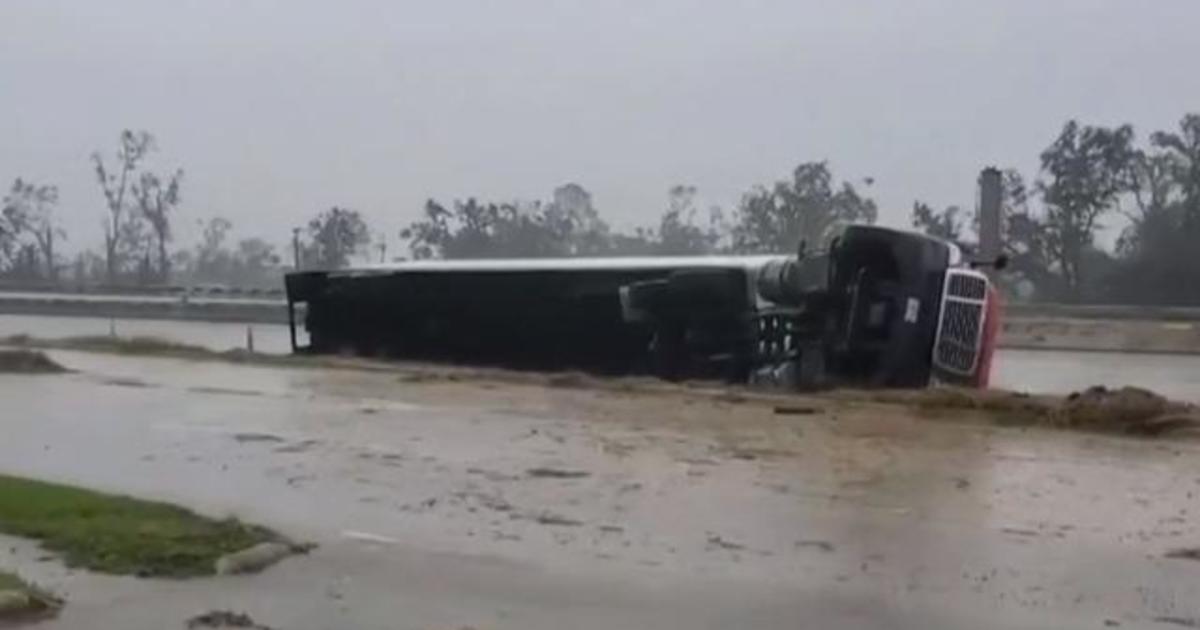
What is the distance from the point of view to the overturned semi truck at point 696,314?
19.7 meters

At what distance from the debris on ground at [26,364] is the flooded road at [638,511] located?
282 inches

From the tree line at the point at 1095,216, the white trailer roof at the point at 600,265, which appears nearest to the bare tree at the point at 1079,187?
the tree line at the point at 1095,216

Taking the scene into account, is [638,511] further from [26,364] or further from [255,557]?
[26,364]

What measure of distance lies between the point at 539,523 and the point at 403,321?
17.6 meters

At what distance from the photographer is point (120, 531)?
31.0 ft

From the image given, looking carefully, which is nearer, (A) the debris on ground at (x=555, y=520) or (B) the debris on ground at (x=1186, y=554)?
(B) the debris on ground at (x=1186, y=554)

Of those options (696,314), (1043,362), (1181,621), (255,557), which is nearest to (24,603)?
(255,557)

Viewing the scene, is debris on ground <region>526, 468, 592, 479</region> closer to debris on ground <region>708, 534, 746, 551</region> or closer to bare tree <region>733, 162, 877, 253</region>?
debris on ground <region>708, 534, 746, 551</region>

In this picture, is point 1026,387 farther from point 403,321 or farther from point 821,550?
point 821,550

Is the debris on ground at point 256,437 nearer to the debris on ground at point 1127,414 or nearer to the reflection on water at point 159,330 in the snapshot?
the debris on ground at point 1127,414

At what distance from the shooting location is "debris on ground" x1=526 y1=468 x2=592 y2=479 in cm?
1296

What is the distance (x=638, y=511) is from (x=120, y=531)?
11.4ft

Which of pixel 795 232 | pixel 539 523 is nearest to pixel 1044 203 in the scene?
pixel 795 232

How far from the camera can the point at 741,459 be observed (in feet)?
46.2
